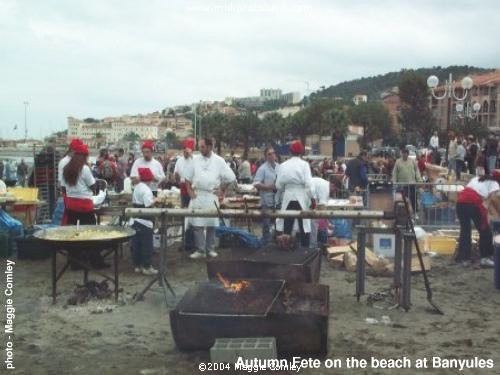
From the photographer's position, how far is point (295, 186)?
9.60 meters

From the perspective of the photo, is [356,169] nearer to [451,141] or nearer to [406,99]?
[451,141]

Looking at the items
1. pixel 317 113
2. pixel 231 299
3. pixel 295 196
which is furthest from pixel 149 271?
pixel 317 113

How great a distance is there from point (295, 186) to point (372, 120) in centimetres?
7566

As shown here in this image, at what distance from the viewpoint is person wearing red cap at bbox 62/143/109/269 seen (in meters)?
8.85

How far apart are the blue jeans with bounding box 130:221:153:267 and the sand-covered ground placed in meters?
0.39

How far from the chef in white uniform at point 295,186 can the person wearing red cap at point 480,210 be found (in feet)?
8.56

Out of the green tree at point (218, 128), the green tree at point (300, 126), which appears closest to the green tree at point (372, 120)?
the green tree at point (300, 126)

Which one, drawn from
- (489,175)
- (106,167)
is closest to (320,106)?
(106,167)

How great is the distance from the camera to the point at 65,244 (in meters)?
7.07

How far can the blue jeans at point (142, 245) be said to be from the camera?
9148 mm

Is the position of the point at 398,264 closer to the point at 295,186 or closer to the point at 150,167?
the point at 295,186

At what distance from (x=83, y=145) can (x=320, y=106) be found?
75203mm

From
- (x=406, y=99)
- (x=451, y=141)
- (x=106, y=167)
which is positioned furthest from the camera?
(x=406, y=99)

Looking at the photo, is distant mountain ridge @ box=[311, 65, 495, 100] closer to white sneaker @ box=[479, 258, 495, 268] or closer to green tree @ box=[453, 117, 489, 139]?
green tree @ box=[453, 117, 489, 139]
